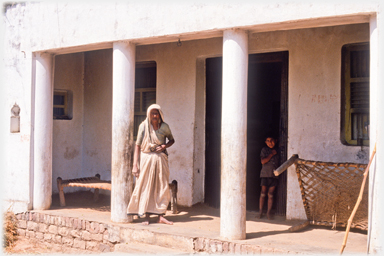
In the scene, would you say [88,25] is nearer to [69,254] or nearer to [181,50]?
[181,50]

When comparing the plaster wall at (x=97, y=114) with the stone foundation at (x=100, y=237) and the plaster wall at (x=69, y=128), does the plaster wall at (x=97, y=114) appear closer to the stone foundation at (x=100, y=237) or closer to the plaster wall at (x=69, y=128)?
the plaster wall at (x=69, y=128)

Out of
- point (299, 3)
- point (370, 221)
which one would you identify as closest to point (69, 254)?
point (370, 221)

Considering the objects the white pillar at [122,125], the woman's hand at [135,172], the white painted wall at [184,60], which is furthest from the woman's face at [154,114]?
the white painted wall at [184,60]

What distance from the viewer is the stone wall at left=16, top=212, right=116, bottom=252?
6.21m

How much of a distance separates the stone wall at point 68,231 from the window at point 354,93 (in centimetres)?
370

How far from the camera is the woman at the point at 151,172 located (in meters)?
6.12

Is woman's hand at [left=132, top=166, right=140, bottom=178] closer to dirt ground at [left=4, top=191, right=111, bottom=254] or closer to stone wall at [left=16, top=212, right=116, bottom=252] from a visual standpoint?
stone wall at [left=16, top=212, right=116, bottom=252]

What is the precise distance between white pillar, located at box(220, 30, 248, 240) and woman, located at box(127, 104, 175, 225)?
4.10 ft

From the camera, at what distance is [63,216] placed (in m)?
6.74

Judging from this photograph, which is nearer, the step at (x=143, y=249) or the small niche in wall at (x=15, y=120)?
the step at (x=143, y=249)

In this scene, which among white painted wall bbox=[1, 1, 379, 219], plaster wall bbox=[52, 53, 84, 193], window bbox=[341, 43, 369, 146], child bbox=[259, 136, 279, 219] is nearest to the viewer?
white painted wall bbox=[1, 1, 379, 219]

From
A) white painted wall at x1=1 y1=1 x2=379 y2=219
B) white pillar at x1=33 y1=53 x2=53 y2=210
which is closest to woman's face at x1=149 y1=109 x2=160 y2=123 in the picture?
white painted wall at x1=1 y1=1 x2=379 y2=219

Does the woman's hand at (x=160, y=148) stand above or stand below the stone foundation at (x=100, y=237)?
above

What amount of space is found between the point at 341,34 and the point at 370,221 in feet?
9.31
